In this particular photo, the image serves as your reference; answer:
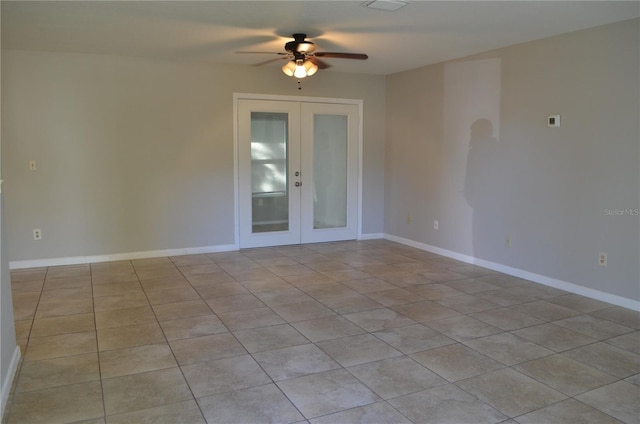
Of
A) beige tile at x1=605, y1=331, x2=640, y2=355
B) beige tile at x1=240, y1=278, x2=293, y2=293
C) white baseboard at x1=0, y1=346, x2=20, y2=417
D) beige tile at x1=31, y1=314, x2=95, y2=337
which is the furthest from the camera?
beige tile at x1=240, y1=278, x2=293, y2=293

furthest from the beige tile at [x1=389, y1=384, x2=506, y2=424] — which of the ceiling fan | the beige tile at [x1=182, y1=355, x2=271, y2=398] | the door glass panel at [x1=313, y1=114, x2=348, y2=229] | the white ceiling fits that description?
the door glass panel at [x1=313, y1=114, x2=348, y2=229]

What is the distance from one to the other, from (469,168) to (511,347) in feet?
9.19

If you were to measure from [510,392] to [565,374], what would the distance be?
48cm

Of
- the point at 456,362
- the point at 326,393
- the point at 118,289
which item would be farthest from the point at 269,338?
the point at 118,289

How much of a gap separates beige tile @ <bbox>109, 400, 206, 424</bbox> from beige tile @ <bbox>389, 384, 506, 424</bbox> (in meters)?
1.04

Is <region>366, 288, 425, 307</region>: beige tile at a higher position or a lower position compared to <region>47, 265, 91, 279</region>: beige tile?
lower

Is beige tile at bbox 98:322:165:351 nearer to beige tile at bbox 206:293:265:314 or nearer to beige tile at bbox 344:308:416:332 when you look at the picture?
beige tile at bbox 206:293:265:314

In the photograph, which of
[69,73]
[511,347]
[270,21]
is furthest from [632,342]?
[69,73]

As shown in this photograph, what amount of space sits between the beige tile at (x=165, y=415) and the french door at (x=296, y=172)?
4.08 meters

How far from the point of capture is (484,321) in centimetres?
381

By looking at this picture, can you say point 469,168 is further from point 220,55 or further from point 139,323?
point 139,323

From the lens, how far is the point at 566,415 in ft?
8.06

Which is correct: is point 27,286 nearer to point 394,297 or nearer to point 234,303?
point 234,303

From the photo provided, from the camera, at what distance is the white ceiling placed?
3.66m
